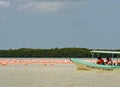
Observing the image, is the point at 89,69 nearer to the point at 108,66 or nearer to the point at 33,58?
the point at 108,66

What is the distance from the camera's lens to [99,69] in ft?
168

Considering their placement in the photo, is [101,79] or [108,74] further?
[108,74]

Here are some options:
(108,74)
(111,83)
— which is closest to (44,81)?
(111,83)

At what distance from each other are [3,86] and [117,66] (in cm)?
1550

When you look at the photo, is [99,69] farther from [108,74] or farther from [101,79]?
[101,79]

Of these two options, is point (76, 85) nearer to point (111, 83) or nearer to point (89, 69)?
point (111, 83)

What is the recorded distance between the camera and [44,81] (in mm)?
41688

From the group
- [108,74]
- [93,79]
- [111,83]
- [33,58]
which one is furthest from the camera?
[33,58]

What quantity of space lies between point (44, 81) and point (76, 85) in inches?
136

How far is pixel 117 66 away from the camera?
51031 millimetres

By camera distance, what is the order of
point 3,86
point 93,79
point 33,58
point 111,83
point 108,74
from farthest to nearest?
point 33,58 < point 108,74 < point 93,79 < point 111,83 < point 3,86

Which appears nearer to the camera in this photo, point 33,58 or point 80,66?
point 80,66

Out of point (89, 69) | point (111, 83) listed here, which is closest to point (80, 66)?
point (89, 69)

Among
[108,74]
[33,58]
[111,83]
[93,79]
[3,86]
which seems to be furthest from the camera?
[33,58]
